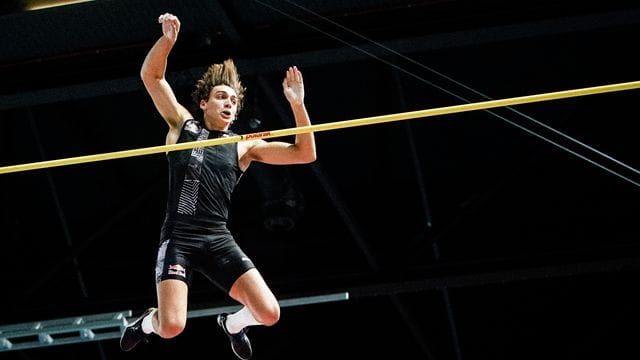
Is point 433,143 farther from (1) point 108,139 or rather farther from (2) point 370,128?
(1) point 108,139

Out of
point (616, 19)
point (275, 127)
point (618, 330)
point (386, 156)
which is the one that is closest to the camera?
point (616, 19)

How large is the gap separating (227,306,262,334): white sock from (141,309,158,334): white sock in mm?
445

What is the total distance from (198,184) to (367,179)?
3.89 metres

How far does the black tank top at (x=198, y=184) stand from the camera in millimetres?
5824

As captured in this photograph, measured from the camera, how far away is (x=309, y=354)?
9883 millimetres

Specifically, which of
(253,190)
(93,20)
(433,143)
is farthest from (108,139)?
(433,143)

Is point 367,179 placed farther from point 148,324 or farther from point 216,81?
point 148,324

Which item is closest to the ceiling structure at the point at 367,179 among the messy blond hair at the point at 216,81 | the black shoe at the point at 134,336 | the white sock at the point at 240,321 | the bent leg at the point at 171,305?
the messy blond hair at the point at 216,81

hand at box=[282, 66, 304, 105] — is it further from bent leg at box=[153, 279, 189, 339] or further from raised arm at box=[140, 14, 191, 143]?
bent leg at box=[153, 279, 189, 339]

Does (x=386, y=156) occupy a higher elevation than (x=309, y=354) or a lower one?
higher

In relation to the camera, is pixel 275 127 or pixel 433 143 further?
pixel 433 143

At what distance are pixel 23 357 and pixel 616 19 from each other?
19.3 ft

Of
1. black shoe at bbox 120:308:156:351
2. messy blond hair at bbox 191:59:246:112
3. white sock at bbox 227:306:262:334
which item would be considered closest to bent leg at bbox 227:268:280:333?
white sock at bbox 227:306:262:334

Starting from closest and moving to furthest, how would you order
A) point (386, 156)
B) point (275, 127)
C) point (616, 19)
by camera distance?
point (616, 19) < point (275, 127) < point (386, 156)
